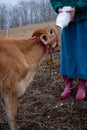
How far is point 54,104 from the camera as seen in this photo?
536 cm

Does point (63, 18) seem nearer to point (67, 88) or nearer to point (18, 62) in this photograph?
point (18, 62)

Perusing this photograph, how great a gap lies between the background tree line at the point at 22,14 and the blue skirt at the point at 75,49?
9269mm

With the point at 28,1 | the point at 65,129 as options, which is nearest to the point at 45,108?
the point at 65,129

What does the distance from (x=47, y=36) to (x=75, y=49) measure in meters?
0.72

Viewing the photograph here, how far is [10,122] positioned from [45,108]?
32.6 inches

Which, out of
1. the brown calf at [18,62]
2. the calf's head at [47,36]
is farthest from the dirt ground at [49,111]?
the calf's head at [47,36]

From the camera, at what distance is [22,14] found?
14797 mm

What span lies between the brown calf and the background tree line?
9763 millimetres

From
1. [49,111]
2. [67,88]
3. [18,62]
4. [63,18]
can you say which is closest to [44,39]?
[63,18]

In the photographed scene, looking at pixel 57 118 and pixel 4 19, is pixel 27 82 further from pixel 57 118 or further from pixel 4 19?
pixel 4 19

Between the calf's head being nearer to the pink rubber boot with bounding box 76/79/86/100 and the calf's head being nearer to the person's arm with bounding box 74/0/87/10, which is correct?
the person's arm with bounding box 74/0/87/10

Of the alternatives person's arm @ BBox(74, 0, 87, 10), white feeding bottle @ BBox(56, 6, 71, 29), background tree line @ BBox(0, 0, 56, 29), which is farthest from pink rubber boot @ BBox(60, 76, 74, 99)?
background tree line @ BBox(0, 0, 56, 29)

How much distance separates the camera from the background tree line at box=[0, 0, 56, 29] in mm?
14758

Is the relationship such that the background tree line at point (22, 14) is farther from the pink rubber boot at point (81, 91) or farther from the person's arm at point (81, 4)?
the person's arm at point (81, 4)
